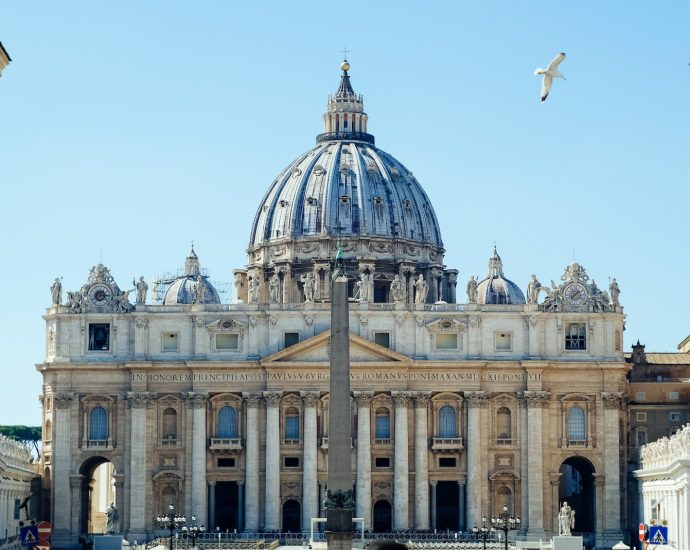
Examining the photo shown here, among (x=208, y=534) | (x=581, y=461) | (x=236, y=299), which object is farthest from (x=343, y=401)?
(x=236, y=299)

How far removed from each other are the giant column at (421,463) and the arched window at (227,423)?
11.6 meters

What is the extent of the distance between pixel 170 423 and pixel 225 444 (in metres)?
3.96

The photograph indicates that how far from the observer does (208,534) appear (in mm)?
123812

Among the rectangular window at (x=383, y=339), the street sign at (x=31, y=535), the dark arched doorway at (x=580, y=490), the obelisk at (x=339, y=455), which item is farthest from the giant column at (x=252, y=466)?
the street sign at (x=31, y=535)

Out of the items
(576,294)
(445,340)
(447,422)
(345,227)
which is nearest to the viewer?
(447,422)

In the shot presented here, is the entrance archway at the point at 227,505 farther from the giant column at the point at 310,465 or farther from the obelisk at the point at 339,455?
the obelisk at the point at 339,455

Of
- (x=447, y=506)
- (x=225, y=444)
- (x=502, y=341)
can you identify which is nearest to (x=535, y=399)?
(x=502, y=341)

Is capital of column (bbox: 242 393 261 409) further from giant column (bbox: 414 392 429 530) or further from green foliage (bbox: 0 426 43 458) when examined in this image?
green foliage (bbox: 0 426 43 458)

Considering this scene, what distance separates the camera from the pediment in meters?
129

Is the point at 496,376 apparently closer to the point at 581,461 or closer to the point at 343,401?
the point at 581,461

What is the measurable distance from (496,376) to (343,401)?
181 ft

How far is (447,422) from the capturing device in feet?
428

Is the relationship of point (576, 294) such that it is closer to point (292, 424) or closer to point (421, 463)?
point (421, 463)

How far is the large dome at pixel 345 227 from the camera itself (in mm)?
152125
